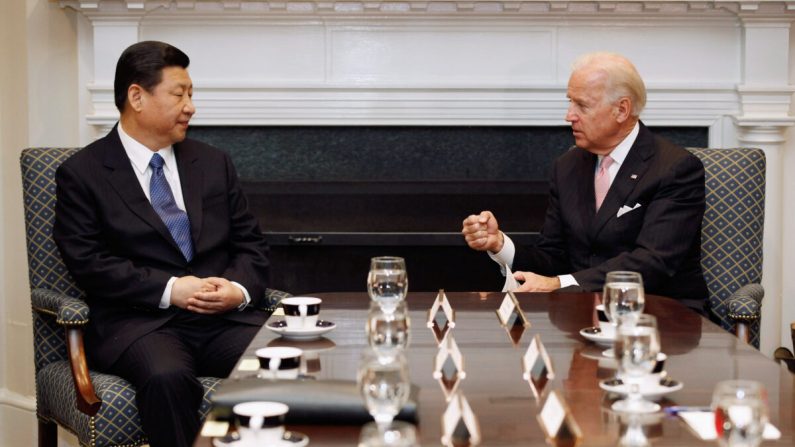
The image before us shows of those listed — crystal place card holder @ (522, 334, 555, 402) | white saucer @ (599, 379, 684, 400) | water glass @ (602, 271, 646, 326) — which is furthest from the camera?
water glass @ (602, 271, 646, 326)

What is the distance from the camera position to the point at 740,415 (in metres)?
1.34

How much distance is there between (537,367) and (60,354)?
169cm

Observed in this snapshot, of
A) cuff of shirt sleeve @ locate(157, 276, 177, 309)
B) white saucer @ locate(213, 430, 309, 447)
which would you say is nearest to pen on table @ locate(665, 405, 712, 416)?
white saucer @ locate(213, 430, 309, 447)

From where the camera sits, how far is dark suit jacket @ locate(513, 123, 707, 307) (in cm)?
309

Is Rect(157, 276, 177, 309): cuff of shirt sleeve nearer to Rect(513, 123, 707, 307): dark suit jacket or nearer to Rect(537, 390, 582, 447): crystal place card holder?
Rect(513, 123, 707, 307): dark suit jacket

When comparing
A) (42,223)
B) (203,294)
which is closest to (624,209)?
(203,294)

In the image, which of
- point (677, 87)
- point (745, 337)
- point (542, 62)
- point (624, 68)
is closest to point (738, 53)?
point (677, 87)

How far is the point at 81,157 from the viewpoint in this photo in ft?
10.2

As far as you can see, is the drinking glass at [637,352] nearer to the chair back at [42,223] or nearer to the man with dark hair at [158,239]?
the man with dark hair at [158,239]

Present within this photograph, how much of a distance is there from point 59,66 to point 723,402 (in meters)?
3.37

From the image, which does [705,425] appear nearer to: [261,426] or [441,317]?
[261,426]

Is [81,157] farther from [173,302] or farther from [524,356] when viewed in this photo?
[524,356]

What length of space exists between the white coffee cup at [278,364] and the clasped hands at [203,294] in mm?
1065

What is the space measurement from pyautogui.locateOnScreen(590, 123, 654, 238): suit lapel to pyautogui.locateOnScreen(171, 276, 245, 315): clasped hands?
1.08 meters
